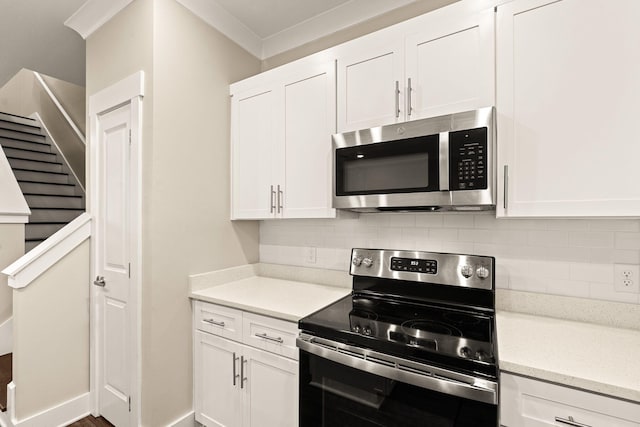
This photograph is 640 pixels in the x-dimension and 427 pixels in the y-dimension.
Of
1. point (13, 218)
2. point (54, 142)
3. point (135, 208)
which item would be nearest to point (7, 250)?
point (13, 218)

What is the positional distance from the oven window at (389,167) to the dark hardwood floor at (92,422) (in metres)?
2.21

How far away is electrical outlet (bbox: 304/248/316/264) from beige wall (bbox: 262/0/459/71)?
1482mm

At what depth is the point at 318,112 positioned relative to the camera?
1.88 metres

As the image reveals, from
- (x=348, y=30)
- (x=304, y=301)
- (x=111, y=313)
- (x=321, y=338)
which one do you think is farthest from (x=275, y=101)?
(x=111, y=313)

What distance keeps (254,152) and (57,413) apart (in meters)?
2.15

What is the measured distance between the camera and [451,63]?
1.46m

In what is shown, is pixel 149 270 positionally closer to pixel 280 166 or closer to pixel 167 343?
pixel 167 343

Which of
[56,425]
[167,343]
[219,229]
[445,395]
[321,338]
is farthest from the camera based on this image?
[219,229]

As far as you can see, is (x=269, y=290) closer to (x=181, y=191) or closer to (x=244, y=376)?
(x=244, y=376)

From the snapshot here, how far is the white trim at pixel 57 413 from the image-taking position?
1918 mm

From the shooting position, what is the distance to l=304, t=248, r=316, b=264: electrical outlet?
2.30 m

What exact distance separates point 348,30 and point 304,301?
184cm

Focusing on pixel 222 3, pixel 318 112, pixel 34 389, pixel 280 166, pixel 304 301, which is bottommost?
pixel 34 389

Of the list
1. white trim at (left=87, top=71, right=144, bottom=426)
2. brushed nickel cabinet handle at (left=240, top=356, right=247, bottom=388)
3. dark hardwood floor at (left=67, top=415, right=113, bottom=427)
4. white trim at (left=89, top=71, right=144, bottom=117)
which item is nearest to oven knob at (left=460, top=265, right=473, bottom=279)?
brushed nickel cabinet handle at (left=240, top=356, right=247, bottom=388)
